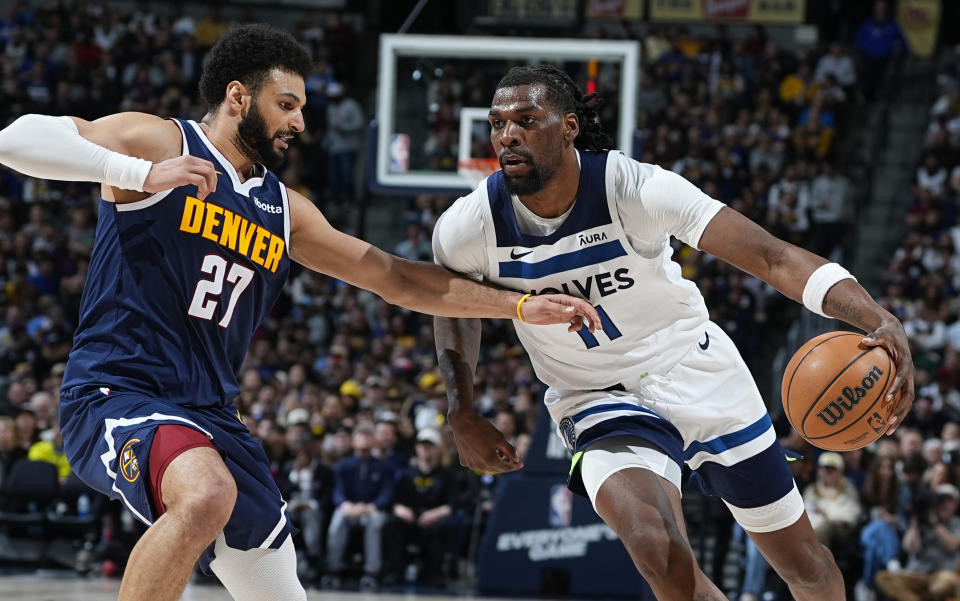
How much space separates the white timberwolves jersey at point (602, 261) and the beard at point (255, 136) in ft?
2.85

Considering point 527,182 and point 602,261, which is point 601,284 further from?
point 527,182

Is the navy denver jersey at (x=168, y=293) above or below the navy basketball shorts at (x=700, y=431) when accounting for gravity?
above

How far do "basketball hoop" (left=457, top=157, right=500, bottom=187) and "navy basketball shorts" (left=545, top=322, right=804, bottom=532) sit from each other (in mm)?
4803

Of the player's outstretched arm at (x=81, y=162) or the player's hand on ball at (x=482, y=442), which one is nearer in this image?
the player's outstretched arm at (x=81, y=162)

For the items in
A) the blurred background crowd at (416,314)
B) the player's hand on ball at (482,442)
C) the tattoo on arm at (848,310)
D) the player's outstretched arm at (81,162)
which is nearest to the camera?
the player's outstretched arm at (81,162)

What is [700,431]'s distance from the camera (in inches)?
187

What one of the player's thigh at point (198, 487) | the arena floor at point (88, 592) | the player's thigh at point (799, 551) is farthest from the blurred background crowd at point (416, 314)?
the player's thigh at point (198, 487)

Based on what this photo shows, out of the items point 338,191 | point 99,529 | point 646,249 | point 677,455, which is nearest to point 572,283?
point 646,249

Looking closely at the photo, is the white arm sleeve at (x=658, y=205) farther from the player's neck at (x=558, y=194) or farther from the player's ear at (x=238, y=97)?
the player's ear at (x=238, y=97)

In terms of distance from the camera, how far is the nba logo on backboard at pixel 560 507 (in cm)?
1037

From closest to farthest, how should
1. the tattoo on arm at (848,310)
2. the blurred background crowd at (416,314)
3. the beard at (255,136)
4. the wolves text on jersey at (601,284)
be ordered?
the tattoo on arm at (848,310), the beard at (255,136), the wolves text on jersey at (601,284), the blurred background crowd at (416,314)

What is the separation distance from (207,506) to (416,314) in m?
11.6

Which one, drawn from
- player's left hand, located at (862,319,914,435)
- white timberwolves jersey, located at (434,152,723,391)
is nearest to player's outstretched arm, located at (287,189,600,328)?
white timberwolves jersey, located at (434,152,723,391)

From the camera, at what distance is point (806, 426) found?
14.4ft
